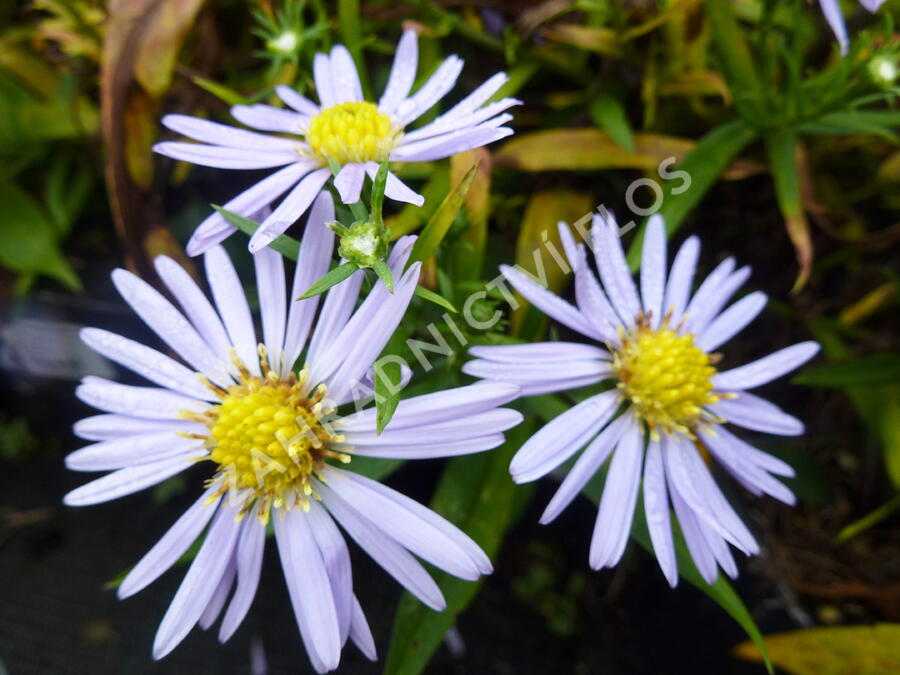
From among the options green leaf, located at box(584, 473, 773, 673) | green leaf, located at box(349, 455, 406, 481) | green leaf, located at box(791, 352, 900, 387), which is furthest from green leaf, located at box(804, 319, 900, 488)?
green leaf, located at box(349, 455, 406, 481)

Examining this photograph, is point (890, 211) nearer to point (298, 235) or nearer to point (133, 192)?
point (298, 235)

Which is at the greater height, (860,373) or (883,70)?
(883,70)

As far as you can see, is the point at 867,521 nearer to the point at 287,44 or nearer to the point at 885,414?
the point at 885,414

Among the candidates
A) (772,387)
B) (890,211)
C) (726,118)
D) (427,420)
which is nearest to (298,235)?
(427,420)

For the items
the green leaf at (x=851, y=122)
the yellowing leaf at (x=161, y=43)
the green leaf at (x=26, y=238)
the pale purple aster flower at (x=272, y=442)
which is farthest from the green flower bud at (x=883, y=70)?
the green leaf at (x=26, y=238)

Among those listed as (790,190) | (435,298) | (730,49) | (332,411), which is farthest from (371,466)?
(730,49)

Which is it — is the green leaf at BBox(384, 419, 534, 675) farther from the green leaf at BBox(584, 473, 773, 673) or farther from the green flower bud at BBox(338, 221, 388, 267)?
the green flower bud at BBox(338, 221, 388, 267)
